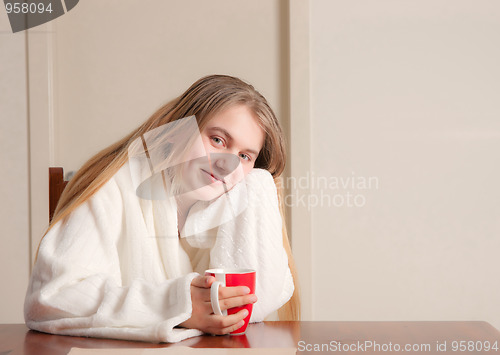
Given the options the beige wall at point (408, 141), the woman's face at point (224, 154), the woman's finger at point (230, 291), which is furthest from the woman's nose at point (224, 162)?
the beige wall at point (408, 141)

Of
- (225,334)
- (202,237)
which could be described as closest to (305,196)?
(202,237)

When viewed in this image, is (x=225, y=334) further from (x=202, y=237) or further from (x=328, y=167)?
(x=328, y=167)

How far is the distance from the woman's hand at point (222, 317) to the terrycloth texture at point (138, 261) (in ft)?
0.04

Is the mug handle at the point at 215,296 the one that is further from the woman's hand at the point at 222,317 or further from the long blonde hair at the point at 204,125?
the long blonde hair at the point at 204,125

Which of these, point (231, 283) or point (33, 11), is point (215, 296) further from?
point (33, 11)

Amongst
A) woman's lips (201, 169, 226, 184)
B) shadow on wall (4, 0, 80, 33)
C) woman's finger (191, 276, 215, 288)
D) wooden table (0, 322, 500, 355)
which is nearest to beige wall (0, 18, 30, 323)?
shadow on wall (4, 0, 80, 33)

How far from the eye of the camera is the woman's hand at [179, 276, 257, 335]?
1.87 ft

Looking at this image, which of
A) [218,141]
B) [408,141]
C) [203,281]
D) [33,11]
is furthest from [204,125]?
[33,11]

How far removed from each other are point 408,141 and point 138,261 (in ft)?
2.72

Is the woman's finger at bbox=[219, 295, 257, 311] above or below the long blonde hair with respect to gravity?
below

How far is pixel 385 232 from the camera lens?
136 centimetres

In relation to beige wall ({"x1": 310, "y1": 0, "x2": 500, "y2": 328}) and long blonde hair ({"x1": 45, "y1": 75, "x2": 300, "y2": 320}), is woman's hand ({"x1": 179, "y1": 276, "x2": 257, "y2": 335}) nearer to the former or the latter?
long blonde hair ({"x1": 45, "y1": 75, "x2": 300, "y2": 320})

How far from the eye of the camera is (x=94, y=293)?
2.04ft

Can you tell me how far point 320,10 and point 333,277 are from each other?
66 cm
